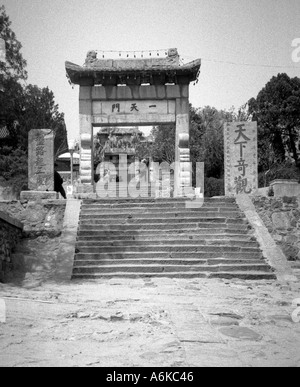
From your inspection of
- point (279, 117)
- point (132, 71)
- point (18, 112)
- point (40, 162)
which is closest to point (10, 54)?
point (18, 112)

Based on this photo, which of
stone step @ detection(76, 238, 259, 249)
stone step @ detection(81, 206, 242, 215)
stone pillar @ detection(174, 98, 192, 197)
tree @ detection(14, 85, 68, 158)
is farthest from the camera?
tree @ detection(14, 85, 68, 158)

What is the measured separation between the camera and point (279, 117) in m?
27.5

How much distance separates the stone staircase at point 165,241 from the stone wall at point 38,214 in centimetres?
56

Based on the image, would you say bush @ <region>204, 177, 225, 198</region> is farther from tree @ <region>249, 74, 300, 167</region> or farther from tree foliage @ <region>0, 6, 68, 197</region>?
tree foliage @ <region>0, 6, 68, 197</region>

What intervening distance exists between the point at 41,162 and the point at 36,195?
91 cm

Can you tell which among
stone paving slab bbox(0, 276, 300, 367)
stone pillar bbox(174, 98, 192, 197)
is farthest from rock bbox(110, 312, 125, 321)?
stone pillar bbox(174, 98, 192, 197)

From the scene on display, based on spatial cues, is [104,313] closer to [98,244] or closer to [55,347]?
[55,347]

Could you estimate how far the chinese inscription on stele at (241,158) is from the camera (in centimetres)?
1030

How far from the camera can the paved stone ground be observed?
2.94m

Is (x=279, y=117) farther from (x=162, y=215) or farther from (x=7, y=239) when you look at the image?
(x=7, y=239)

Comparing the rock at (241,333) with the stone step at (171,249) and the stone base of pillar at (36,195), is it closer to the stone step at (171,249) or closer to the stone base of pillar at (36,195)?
the stone step at (171,249)

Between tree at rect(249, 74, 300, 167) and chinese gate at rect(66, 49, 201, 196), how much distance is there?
1559 centimetres

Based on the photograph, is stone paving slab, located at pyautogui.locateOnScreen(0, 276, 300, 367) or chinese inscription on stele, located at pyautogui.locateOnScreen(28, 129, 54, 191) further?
chinese inscription on stele, located at pyautogui.locateOnScreen(28, 129, 54, 191)

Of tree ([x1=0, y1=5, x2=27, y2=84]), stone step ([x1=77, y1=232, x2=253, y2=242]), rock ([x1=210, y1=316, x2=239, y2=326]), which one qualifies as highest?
tree ([x1=0, y1=5, x2=27, y2=84])
